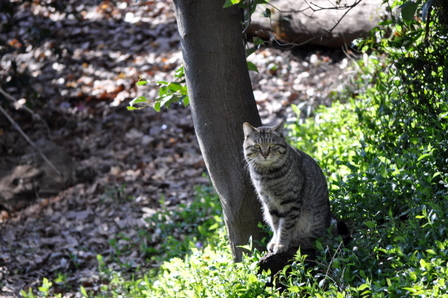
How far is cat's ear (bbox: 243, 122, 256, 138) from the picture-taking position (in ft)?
13.9

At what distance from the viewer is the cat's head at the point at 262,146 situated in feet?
14.0

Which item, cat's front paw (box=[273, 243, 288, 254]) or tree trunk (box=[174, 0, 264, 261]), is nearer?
cat's front paw (box=[273, 243, 288, 254])

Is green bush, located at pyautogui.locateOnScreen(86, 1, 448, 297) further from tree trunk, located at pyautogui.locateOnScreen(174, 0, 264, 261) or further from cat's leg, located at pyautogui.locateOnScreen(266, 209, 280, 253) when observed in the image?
tree trunk, located at pyautogui.locateOnScreen(174, 0, 264, 261)

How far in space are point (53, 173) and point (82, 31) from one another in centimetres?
420

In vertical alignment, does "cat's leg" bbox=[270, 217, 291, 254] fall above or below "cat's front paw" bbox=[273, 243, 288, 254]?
above

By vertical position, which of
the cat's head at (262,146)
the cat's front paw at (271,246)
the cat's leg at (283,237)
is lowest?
the cat's front paw at (271,246)

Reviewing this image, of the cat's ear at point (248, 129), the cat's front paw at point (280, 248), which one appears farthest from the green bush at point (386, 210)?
the cat's ear at point (248, 129)

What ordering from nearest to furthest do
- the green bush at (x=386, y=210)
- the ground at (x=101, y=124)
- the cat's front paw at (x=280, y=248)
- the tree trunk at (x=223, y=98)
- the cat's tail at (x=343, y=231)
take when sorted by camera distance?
the green bush at (x=386, y=210) < the cat's tail at (x=343, y=231) < the cat's front paw at (x=280, y=248) < the tree trunk at (x=223, y=98) < the ground at (x=101, y=124)

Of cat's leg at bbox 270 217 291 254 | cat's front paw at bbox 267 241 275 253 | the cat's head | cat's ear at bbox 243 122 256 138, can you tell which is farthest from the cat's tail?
cat's ear at bbox 243 122 256 138

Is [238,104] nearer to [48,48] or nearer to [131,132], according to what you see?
[131,132]

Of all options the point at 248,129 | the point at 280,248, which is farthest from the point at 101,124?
the point at 280,248

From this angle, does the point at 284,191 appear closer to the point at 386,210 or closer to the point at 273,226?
the point at 273,226

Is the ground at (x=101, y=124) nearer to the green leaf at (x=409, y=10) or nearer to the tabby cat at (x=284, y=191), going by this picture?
the tabby cat at (x=284, y=191)

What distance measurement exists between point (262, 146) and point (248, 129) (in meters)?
0.17
